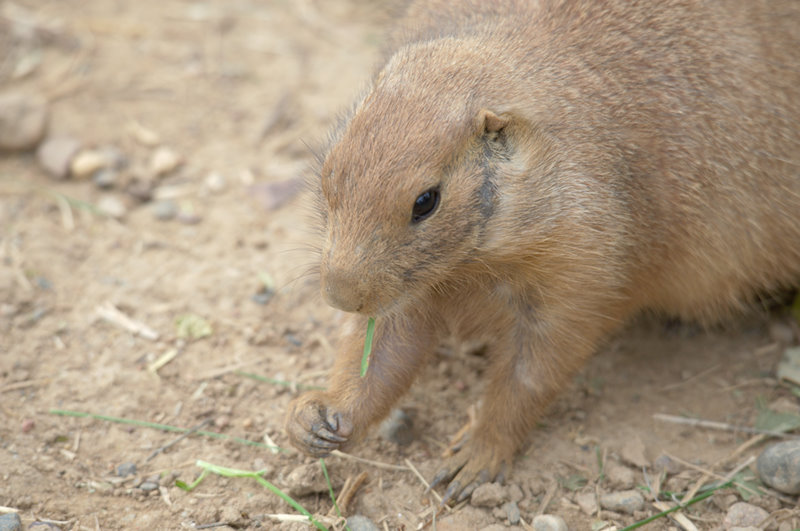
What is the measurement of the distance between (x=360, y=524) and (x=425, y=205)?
5.09ft

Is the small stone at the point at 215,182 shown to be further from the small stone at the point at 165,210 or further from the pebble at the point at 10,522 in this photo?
the pebble at the point at 10,522

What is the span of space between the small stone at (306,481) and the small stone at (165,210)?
2.59 metres

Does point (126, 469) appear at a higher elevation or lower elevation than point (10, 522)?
lower

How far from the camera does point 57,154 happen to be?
20.0 ft

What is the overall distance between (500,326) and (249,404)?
1.51m

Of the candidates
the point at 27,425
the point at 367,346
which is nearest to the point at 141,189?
the point at 27,425

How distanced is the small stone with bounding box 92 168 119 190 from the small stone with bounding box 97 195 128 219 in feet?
0.41

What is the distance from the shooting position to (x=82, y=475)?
3.96m

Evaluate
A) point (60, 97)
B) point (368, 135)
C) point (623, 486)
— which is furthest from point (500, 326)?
point (60, 97)

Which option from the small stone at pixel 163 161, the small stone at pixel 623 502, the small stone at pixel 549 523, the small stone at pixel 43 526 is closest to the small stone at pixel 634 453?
the small stone at pixel 623 502

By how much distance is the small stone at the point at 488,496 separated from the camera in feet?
13.0

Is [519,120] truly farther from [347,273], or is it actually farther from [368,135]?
[347,273]

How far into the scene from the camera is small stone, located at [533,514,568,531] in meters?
3.79

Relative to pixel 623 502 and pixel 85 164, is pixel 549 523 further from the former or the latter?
pixel 85 164
